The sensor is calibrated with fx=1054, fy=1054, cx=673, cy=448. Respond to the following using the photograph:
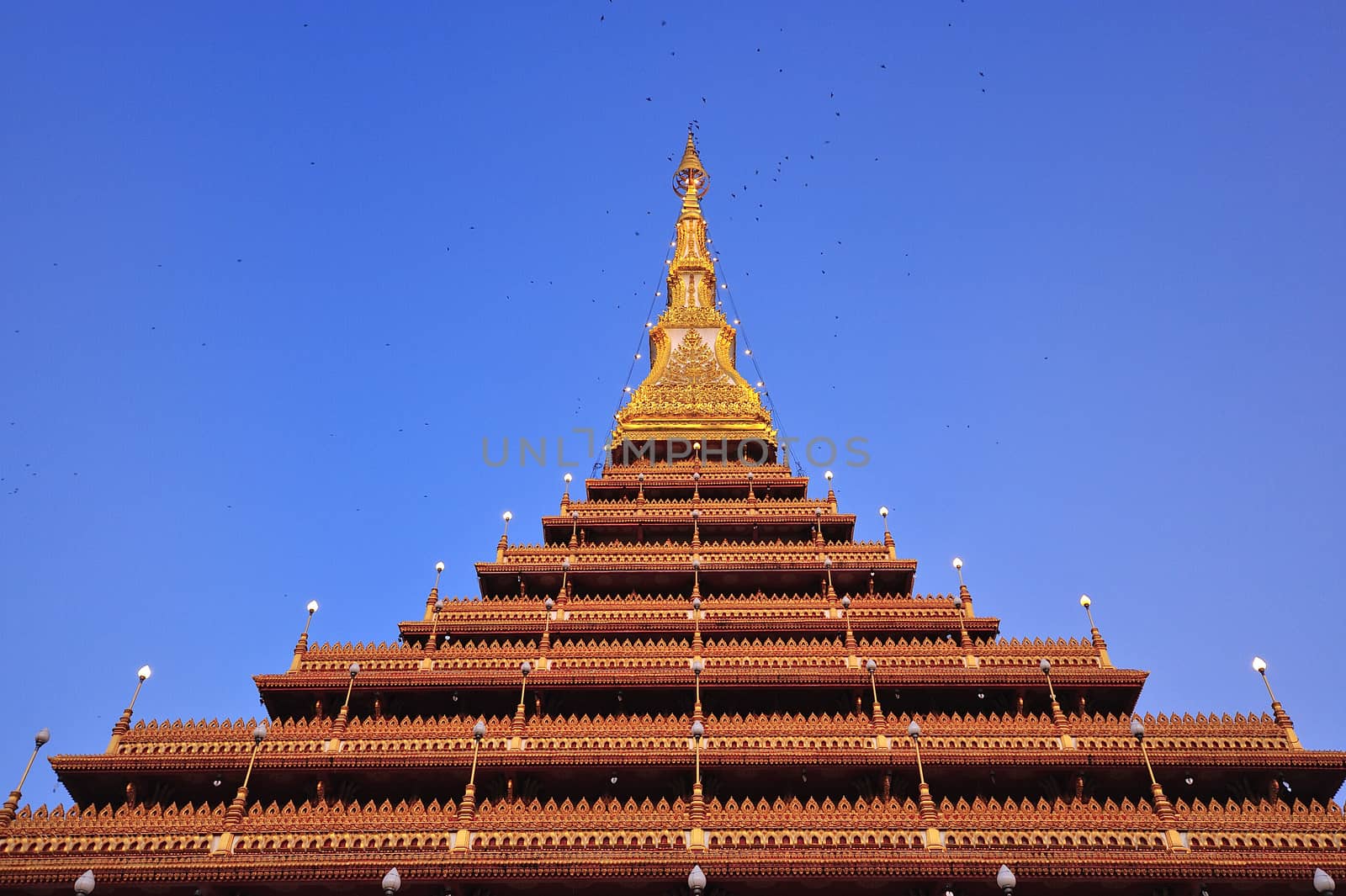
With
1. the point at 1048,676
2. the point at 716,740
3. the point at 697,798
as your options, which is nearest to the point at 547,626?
the point at 716,740

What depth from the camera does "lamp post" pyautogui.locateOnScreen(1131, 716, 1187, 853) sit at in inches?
775

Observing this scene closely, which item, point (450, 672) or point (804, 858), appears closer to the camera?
point (804, 858)

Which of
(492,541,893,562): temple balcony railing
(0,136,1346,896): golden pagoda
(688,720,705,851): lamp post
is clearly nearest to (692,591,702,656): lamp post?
(0,136,1346,896): golden pagoda

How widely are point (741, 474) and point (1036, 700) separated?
643 inches

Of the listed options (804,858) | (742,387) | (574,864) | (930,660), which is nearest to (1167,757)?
(930,660)

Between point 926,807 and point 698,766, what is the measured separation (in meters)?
4.53

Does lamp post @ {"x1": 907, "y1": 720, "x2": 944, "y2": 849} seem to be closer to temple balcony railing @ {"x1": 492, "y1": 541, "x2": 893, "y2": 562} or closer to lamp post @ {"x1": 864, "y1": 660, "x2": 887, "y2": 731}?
lamp post @ {"x1": 864, "y1": 660, "x2": 887, "y2": 731}

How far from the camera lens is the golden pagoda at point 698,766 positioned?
18.8 meters

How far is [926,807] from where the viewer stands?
20.2m

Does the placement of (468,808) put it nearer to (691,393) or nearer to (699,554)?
(699,554)

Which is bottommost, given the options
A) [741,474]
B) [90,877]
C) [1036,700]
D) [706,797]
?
Result: [90,877]

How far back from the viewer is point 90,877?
1742 centimetres

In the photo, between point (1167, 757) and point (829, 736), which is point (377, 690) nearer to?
point (829, 736)

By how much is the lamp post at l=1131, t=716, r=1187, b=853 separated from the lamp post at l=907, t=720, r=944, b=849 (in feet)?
14.1
